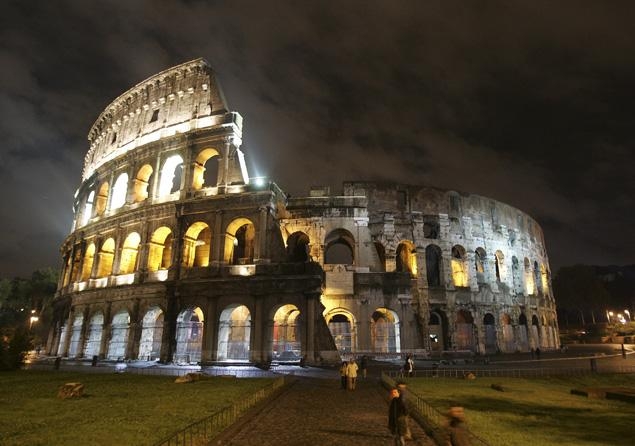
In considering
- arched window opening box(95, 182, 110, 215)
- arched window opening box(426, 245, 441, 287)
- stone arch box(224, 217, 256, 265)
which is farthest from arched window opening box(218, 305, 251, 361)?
arched window opening box(426, 245, 441, 287)

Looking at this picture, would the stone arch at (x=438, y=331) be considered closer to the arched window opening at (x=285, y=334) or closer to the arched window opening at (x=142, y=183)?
the arched window opening at (x=285, y=334)

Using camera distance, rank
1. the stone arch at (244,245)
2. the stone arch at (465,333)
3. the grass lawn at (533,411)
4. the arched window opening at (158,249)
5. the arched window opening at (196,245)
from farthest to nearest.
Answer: the stone arch at (465,333) < the stone arch at (244,245) < the arched window opening at (158,249) < the arched window opening at (196,245) < the grass lawn at (533,411)

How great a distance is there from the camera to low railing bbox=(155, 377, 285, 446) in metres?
6.54

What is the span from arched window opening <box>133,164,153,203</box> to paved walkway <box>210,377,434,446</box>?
21.3 metres

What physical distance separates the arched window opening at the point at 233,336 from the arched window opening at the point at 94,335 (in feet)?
28.8

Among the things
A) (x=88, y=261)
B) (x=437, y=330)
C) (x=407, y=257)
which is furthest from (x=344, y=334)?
(x=88, y=261)

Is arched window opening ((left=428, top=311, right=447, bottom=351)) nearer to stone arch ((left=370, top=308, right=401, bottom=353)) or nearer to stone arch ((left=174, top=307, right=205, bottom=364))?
stone arch ((left=370, top=308, right=401, bottom=353))

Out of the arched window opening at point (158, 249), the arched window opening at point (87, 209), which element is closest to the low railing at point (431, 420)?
the arched window opening at point (158, 249)

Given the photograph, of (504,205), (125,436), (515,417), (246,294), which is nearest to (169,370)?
(246,294)

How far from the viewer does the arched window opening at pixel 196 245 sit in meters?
25.4

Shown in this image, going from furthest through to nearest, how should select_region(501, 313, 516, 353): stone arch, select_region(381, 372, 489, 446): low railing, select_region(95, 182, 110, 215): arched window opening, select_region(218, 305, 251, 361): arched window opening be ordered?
select_region(501, 313, 516, 353): stone arch → select_region(95, 182, 110, 215): arched window opening → select_region(218, 305, 251, 361): arched window opening → select_region(381, 372, 489, 446): low railing

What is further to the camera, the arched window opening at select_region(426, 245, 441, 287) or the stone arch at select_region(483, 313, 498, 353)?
the arched window opening at select_region(426, 245, 441, 287)

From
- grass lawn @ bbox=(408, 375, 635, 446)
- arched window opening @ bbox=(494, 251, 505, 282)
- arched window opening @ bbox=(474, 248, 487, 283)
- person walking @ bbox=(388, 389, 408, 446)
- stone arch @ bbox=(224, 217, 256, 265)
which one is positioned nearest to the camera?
person walking @ bbox=(388, 389, 408, 446)

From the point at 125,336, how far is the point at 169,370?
8250 millimetres
